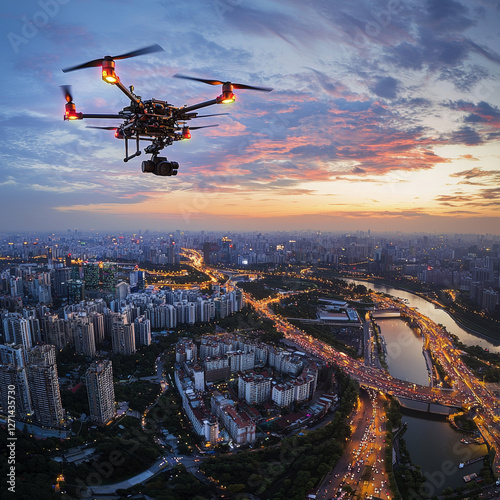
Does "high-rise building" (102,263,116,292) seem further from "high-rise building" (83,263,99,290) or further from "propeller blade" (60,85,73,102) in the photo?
"propeller blade" (60,85,73,102)

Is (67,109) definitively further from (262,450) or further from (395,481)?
(395,481)

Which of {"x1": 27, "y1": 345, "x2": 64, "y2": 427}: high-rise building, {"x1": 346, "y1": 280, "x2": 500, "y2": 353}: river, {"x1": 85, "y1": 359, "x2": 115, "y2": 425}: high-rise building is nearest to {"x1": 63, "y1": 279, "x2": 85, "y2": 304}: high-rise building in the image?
{"x1": 27, "y1": 345, "x2": 64, "y2": 427}: high-rise building

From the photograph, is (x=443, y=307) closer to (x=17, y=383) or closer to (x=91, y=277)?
(x=91, y=277)

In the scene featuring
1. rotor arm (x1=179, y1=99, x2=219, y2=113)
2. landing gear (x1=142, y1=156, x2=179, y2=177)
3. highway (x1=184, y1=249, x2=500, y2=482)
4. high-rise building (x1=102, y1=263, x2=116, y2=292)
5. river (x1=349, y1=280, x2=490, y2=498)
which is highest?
rotor arm (x1=179, y1=99, x2=219, y2=113)

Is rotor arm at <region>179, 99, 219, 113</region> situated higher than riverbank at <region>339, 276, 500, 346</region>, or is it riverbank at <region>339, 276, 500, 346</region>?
rotor arm at <region>179, 99, 219, 113</region>

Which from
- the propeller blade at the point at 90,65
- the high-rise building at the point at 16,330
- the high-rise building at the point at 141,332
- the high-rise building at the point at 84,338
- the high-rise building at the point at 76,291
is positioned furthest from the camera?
the high-rise building at the point at 76,291

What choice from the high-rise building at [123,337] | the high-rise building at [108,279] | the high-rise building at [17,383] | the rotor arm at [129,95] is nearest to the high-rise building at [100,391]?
the high-rise building at [17,383]

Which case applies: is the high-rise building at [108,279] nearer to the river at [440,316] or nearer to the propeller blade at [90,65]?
the river at [440,316]
